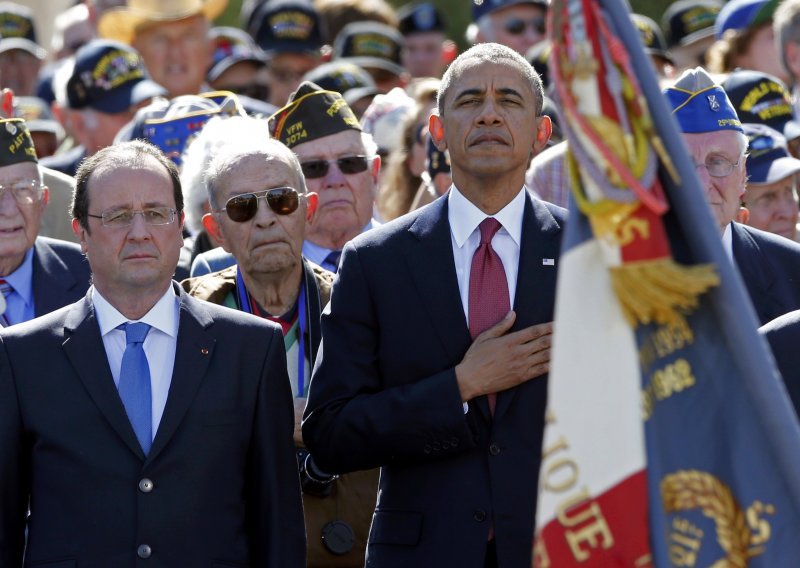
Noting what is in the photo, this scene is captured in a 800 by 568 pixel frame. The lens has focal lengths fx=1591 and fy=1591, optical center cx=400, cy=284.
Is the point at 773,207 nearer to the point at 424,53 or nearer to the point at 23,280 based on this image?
the point at 23,280

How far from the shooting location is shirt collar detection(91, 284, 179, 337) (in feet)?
15.4

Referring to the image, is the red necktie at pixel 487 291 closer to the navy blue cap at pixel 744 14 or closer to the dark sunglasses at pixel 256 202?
the dark sunglasses at pixel 256 202

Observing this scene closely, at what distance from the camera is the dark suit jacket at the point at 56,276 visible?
592 cm

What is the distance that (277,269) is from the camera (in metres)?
5.50

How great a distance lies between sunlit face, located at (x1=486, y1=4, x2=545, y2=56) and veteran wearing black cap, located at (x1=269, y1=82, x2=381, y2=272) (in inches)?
141

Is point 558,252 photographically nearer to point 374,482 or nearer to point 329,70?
point 374,482

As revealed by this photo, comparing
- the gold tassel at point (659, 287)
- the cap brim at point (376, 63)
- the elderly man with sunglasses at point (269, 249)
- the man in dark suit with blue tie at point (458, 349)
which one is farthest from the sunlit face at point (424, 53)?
the gold tassel at point (659, 287)

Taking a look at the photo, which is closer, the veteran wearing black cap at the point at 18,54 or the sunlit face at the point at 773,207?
the sunlit face at the point at 773,207

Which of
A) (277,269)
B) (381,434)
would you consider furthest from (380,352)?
(277,269)

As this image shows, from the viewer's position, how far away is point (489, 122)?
4.63 meters

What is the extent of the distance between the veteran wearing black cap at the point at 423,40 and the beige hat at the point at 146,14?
2412 mm

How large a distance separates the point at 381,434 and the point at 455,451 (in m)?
0.21

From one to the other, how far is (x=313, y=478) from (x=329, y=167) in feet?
5.86

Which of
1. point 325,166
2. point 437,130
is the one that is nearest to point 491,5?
point 325,166
